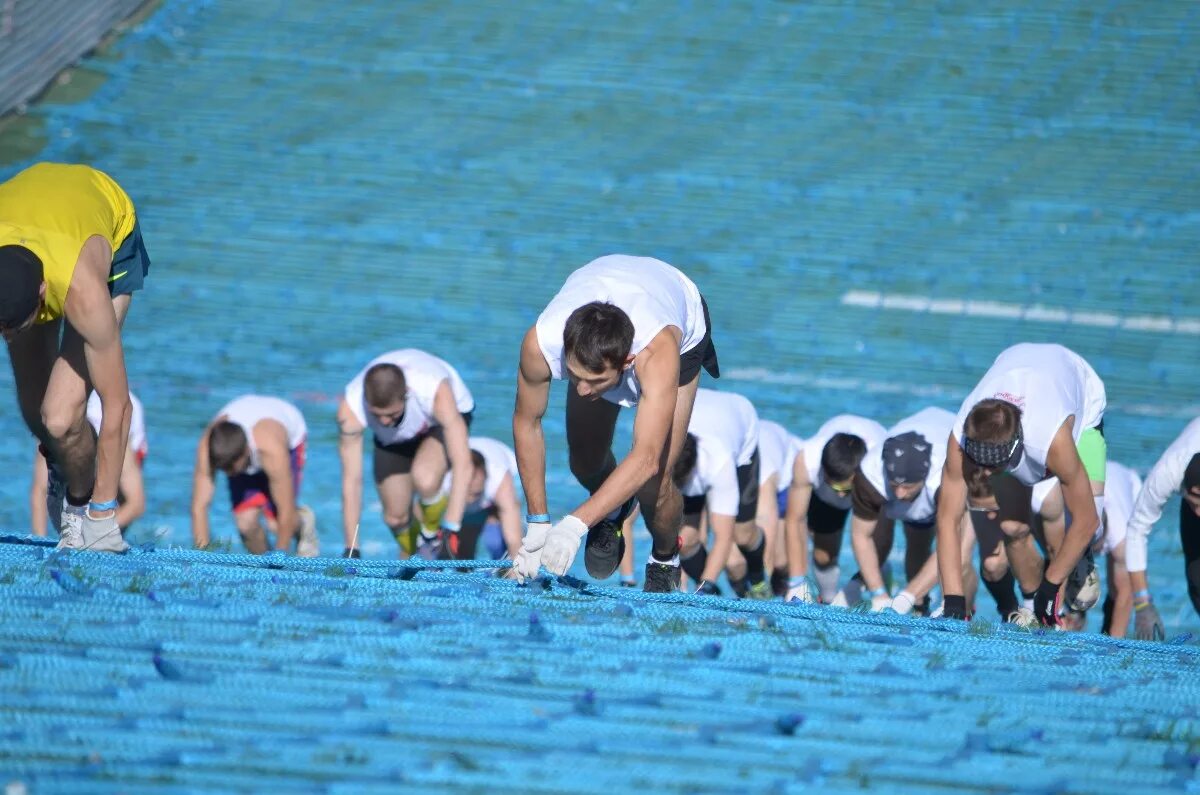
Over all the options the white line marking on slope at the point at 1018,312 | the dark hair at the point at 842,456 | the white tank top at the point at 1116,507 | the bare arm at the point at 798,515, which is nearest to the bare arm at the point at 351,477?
the bare arm at the point at 798,515

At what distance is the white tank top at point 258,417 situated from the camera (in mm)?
7887

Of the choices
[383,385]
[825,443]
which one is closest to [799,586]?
[825,443]

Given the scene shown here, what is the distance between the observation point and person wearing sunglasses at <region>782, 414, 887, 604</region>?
7.52 meters

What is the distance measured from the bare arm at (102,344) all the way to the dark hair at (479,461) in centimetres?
319

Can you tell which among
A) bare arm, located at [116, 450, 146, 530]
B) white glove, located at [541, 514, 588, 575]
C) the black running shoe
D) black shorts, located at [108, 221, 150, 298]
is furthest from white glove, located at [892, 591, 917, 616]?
bare arm, located at [116, 450, 146, 530]

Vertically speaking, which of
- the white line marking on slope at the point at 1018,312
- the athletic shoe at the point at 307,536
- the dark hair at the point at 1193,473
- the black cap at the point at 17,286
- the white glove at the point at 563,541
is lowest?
the athletic shoe at the point at 307,536

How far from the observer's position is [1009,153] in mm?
13234

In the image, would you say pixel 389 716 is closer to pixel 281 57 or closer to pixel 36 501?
pixel 36 501

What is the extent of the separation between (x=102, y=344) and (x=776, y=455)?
456cm

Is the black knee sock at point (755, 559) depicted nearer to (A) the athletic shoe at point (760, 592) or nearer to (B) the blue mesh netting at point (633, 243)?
(A) the athletic shoe at point (760, 592)

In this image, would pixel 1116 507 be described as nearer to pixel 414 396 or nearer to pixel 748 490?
pixel 748 490

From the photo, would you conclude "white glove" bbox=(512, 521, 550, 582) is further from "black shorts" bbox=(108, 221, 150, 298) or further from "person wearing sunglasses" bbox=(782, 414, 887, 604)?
"person wearing sunglasses" bbox=(782, 414, 887, 604)

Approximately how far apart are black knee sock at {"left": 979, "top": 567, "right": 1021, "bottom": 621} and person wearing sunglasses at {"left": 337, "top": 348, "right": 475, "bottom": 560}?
8.72 feet

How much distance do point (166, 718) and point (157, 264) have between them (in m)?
9.38
